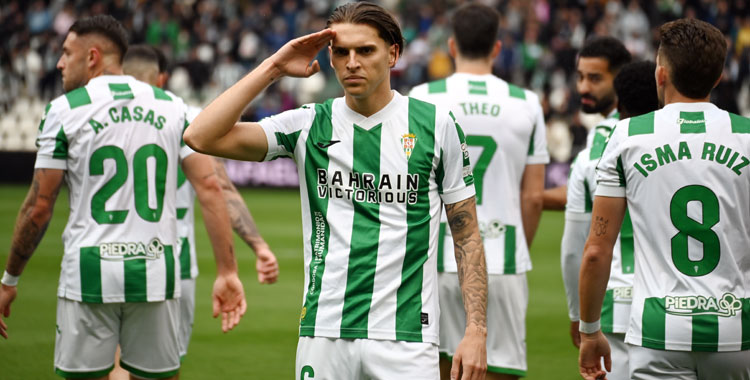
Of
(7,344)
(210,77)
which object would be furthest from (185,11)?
(7,344)

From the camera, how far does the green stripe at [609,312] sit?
5.05 metres

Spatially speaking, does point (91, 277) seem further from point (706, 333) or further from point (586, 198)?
point (706, 333)

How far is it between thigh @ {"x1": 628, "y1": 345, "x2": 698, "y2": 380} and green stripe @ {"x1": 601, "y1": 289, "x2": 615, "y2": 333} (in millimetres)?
1125

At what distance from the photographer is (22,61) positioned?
24281 millimetres

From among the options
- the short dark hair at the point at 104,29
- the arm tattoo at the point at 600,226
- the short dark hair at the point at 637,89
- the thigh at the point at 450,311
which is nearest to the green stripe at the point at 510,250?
the thigh at the point at 450,311

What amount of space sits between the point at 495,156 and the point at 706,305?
207cm

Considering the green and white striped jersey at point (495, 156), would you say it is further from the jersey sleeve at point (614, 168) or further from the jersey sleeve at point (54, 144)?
the jersey sleeve at point (54, 144)

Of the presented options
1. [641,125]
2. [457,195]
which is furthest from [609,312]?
[457,195]

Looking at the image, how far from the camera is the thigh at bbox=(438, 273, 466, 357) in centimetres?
574

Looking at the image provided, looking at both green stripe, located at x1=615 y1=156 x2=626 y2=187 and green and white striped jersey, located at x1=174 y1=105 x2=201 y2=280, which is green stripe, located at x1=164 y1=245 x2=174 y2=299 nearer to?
green and white striped jersey, located at x1=174 y1=105 x2=201 y2=280

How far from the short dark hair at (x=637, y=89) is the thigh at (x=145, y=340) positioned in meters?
2.72

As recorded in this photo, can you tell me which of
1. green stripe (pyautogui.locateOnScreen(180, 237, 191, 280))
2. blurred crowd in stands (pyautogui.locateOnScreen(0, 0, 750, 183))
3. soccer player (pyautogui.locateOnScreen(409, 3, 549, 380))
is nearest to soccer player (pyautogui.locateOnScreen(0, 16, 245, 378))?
green stripe (pyautogui.locateOnScreen(180, 237, 191, 280))

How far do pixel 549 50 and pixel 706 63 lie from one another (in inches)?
873

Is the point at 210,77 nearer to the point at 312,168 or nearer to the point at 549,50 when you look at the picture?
the point at 549,50
